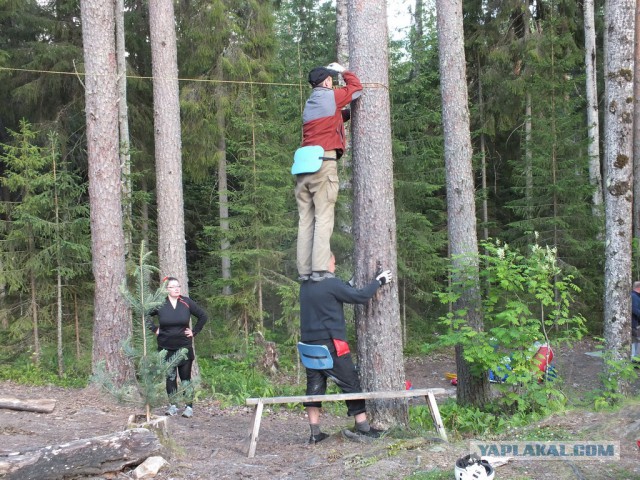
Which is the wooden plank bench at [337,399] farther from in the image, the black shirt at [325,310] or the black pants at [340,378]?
the black shirt at [325,310]

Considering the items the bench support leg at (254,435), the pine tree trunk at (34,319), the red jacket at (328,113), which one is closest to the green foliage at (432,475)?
the bench support leg at (254,435)

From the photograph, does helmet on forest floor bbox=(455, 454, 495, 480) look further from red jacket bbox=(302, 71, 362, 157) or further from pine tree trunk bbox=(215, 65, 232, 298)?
pine tree trunk bbox=(215, 65, 232, 298)

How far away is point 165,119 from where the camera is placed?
11000 millimetres

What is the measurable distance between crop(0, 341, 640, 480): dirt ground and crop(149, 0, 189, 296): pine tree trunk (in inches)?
112

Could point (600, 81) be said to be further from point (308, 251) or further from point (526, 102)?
point (308, 251)

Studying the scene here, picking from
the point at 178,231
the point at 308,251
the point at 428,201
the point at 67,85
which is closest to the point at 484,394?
the point at 308,251

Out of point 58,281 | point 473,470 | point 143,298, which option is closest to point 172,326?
point 143,298

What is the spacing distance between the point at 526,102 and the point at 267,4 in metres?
8.03

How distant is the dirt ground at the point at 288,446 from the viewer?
5031mm

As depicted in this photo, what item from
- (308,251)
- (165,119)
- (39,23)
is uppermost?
(39,23)

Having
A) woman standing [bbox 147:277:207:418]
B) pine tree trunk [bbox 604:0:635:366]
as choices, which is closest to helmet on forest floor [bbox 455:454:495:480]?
woman standing [bbox 147:277:207:418]

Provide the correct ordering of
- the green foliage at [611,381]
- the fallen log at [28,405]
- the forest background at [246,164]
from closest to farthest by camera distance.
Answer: the green foliage at [611,381]
the fallen log at [28,405]
the forest background at [246,164]

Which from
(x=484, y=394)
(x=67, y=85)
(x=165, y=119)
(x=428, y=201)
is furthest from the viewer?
(x=428, y=201)

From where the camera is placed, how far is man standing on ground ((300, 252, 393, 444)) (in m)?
6.09
